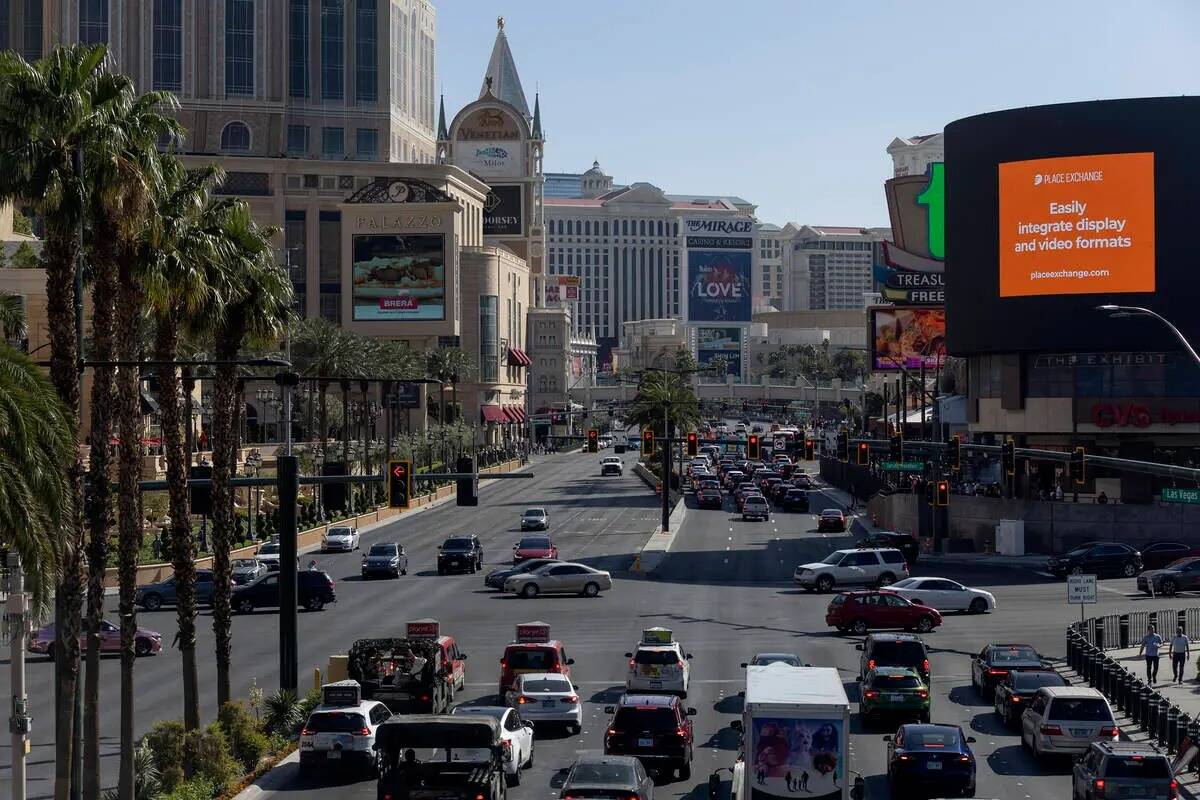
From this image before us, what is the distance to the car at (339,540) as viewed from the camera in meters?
78.9

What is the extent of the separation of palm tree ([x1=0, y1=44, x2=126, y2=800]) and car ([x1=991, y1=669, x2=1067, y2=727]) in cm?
1789

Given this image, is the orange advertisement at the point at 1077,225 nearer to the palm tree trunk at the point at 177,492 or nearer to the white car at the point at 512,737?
the palm tree trunk at the point at 177,492

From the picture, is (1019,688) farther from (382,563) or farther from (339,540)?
(339,540)

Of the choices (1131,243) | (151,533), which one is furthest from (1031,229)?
(151,533)

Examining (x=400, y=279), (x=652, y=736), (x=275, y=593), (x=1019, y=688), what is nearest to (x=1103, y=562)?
(x=275, y=593)

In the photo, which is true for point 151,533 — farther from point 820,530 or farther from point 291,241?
point 291,241

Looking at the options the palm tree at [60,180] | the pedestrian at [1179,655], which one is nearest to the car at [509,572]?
the pedestrian at [1179,655]

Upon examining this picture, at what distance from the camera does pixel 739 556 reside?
77375 mm

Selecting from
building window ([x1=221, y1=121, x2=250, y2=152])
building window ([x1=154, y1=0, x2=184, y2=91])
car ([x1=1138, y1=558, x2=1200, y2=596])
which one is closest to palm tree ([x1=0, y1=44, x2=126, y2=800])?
car ([x1=1138, y1=558, x2=1200, y2=596])

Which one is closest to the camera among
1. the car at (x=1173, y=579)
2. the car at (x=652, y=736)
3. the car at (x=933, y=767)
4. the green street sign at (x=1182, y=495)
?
the car at (x=933, y=767)

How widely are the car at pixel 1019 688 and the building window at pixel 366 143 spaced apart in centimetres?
13306

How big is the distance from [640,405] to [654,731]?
386 ft

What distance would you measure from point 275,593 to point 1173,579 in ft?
99.4

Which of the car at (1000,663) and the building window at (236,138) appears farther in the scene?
the building window at (236,138)
